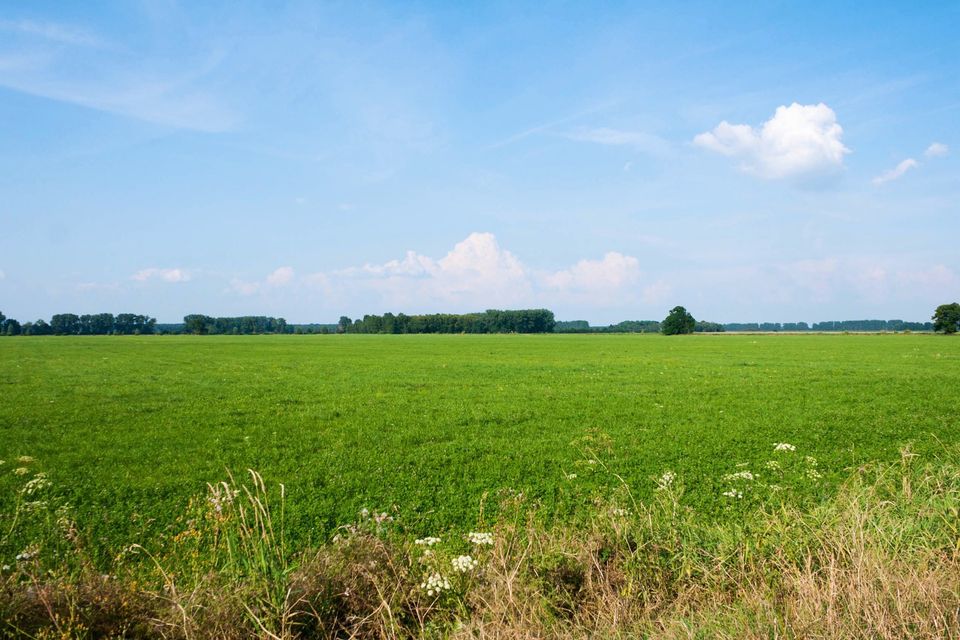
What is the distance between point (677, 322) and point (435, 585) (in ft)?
507

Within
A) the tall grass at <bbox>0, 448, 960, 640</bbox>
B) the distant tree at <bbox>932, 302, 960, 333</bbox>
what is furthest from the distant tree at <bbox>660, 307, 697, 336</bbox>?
the tall grass at <bbox>0, 448, 960, 640</bbox>

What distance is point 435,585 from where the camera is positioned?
4773mm

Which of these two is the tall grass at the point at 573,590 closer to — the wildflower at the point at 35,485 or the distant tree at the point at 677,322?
the wildflower at the point at 35,485

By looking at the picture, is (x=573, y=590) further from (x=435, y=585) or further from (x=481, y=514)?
(x=481, y=514)

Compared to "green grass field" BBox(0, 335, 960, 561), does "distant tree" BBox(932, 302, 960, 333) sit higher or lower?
higher

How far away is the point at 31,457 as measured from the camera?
11680 mm

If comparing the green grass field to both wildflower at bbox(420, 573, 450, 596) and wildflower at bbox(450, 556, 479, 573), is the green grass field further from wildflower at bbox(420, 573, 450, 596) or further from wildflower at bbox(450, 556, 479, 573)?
wildflower at bbox(420, 573, 450, 596)

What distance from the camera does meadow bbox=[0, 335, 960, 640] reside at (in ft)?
13.8

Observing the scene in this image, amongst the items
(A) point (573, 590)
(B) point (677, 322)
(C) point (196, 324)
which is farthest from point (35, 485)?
(C) point (196, 324)

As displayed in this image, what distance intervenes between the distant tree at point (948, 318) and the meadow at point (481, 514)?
13797 cm

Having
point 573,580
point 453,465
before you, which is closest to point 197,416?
point 453,465

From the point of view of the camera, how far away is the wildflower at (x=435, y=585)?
4.65 meters

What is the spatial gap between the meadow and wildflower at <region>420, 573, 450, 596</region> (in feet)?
0.06

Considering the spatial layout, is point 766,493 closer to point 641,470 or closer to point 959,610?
point 641,470
